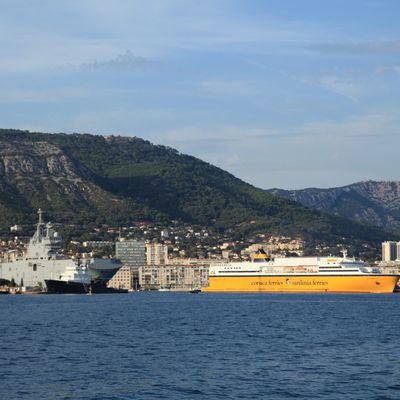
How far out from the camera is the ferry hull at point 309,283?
573 ft

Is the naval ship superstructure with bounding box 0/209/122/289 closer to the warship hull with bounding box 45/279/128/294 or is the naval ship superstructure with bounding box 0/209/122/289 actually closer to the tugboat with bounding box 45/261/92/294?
the tugboat with bounding box 45/261/92/294

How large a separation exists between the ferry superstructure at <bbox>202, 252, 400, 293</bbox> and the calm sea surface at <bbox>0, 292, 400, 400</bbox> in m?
81.9

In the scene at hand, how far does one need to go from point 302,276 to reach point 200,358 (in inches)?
4865

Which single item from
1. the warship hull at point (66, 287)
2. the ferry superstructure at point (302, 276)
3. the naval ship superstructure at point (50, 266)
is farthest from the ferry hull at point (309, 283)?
the warship hull at point (66, 287)

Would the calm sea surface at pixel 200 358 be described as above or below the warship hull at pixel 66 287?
below

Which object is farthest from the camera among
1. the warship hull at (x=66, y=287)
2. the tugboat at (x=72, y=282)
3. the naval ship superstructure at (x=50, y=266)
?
the naval ship superstructure at (x=50, y=266)

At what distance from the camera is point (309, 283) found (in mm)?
179625

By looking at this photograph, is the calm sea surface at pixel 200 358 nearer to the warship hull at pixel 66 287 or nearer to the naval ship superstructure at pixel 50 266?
the warship hull at pixel 66 287

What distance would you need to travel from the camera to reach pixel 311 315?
98.6 meters

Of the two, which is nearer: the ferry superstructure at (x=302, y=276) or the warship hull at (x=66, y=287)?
the ferry superstructure at (x=302, y=276)

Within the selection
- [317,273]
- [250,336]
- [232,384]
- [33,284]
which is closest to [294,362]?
[232,384]

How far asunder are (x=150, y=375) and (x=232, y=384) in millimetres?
4697

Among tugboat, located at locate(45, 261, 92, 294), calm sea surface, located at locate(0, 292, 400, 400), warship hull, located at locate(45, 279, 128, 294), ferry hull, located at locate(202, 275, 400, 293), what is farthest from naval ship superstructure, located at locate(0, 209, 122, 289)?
calm sea surface, located at locate(0, 292, 400, 400)

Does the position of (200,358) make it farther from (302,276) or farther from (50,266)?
(50,266)
